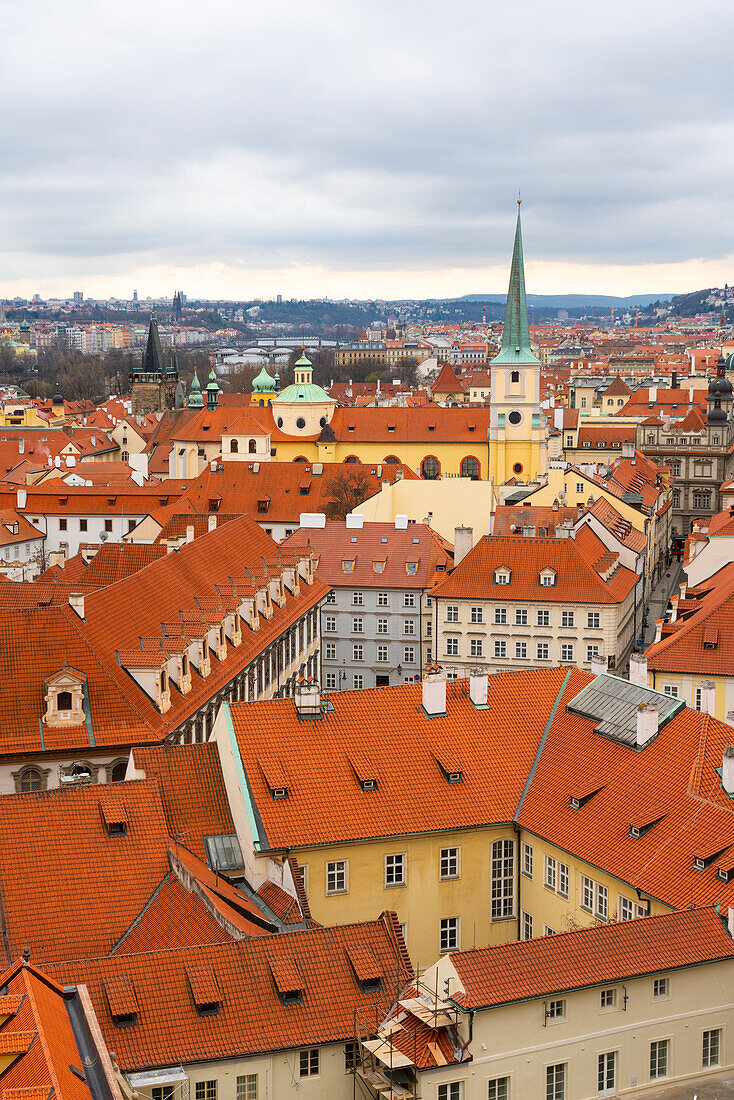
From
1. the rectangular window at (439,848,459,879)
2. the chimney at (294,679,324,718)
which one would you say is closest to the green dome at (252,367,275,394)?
the chimney at (294,679,324,718)

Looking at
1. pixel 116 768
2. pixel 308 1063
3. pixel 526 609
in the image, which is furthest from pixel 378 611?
pixel 308 1063

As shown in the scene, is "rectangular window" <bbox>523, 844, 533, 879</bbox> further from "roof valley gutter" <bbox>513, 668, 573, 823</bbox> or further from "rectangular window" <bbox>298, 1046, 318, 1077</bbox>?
"rectangular window" <bbox>298, 1046, 318, 1077</bbox>

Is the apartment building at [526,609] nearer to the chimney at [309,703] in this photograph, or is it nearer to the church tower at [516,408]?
the chimney at [309,703]

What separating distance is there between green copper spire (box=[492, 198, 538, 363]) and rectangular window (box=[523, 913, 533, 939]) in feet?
290

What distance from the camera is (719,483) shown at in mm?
129250

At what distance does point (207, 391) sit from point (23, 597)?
110476 mm

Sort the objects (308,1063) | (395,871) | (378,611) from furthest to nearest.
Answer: (378,611) < (395,871) < (308,1063)

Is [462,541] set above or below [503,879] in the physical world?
above

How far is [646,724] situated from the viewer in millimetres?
37281

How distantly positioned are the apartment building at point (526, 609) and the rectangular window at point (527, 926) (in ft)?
96.5

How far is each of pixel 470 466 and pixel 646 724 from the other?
292 ft

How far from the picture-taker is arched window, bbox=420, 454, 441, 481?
125500 millimetres

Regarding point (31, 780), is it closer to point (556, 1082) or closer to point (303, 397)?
point (556, 1082)

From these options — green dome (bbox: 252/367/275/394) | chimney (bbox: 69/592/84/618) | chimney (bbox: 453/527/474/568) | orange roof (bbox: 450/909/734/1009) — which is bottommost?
orange roof (bbox: 450/909/734/1009)
